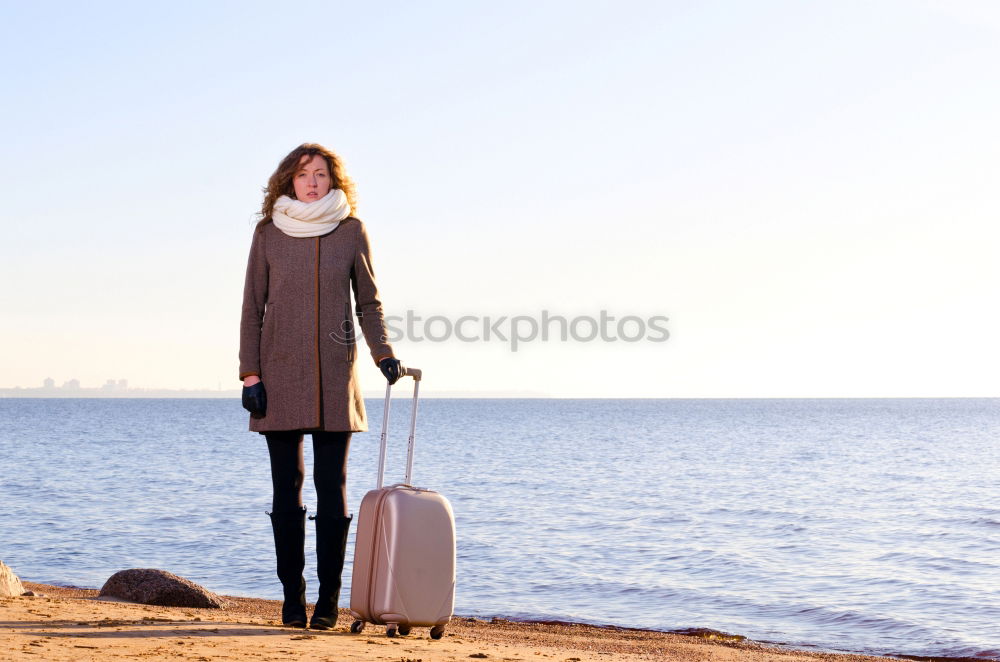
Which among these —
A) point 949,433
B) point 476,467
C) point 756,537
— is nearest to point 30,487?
point 476,467

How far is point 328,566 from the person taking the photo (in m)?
4.34

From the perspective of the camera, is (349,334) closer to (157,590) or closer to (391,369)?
(391,369)

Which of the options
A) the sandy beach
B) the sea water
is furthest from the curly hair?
the sea water

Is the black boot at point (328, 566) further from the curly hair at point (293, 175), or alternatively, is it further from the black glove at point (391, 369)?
the curly hair at point (293, 175)

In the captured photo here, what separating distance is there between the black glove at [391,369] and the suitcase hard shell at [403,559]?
19 cm

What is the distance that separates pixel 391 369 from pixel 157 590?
11.6ft

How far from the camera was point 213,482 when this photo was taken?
927 inches

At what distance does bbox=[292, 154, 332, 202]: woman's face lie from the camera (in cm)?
445

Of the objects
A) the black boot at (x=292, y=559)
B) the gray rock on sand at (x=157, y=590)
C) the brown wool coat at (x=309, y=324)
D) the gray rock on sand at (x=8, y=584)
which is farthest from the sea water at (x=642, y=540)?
the brown wool coat at (x=309, y=324)

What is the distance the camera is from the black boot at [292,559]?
437 cm

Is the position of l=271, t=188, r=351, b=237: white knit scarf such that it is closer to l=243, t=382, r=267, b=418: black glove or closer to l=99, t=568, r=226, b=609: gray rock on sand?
l=243, t=382, r=267, b=418: black glove

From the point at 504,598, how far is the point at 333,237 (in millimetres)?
5981

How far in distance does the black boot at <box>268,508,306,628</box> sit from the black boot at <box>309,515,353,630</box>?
0.08 meters

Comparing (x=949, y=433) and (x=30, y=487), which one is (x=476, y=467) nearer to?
(x=30, y=487)
